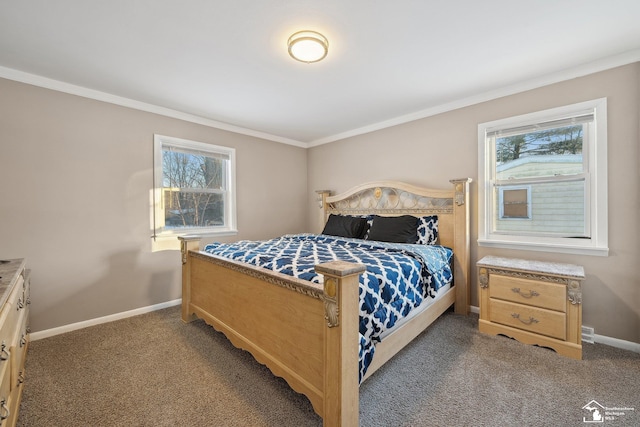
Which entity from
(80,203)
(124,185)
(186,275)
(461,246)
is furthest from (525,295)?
(80,203)

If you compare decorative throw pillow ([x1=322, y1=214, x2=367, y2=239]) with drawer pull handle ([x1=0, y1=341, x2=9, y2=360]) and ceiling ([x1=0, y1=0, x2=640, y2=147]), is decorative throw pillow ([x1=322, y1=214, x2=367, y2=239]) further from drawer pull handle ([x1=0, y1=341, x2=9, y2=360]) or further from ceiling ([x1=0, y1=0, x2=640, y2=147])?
drawer pull handle ([x1=0, y1=341, x2=9, y2=360])

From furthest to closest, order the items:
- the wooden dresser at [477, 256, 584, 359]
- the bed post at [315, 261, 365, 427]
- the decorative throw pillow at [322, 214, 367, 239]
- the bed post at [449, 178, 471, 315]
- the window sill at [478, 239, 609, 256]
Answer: the decorative throw pillow at [322, 214, 367, 239] < the bed post at [449, 178, 471, 315] < the window sill at [478, 239, 609, 256] < the wooden dresser at [477, 256, 584, 359] < the bed post at [315, 261, 365, 427]

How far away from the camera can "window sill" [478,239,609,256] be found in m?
2.28

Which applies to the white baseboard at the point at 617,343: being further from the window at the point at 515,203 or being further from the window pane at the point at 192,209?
the window pane at the point at 192,209

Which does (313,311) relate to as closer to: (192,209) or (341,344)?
(341,344)

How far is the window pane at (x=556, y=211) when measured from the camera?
8.04 ft

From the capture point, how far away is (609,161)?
88.4 inches

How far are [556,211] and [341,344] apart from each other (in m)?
2.60

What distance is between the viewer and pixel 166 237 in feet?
10.5

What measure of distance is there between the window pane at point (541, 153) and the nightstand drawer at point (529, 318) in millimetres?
1305

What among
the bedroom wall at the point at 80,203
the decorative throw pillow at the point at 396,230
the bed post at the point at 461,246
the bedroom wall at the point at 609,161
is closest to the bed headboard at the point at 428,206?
the bed post at the point at 461,246

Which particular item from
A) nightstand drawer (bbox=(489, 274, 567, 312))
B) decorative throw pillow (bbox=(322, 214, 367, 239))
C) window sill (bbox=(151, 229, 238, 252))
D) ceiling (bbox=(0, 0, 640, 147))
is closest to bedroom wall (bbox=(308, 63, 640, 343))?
ceiling (bbox=(0, 0, 640, 147))

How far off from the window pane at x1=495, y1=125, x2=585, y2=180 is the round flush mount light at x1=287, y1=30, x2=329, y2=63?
7.00ft

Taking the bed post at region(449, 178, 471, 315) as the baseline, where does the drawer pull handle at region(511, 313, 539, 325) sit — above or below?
below
